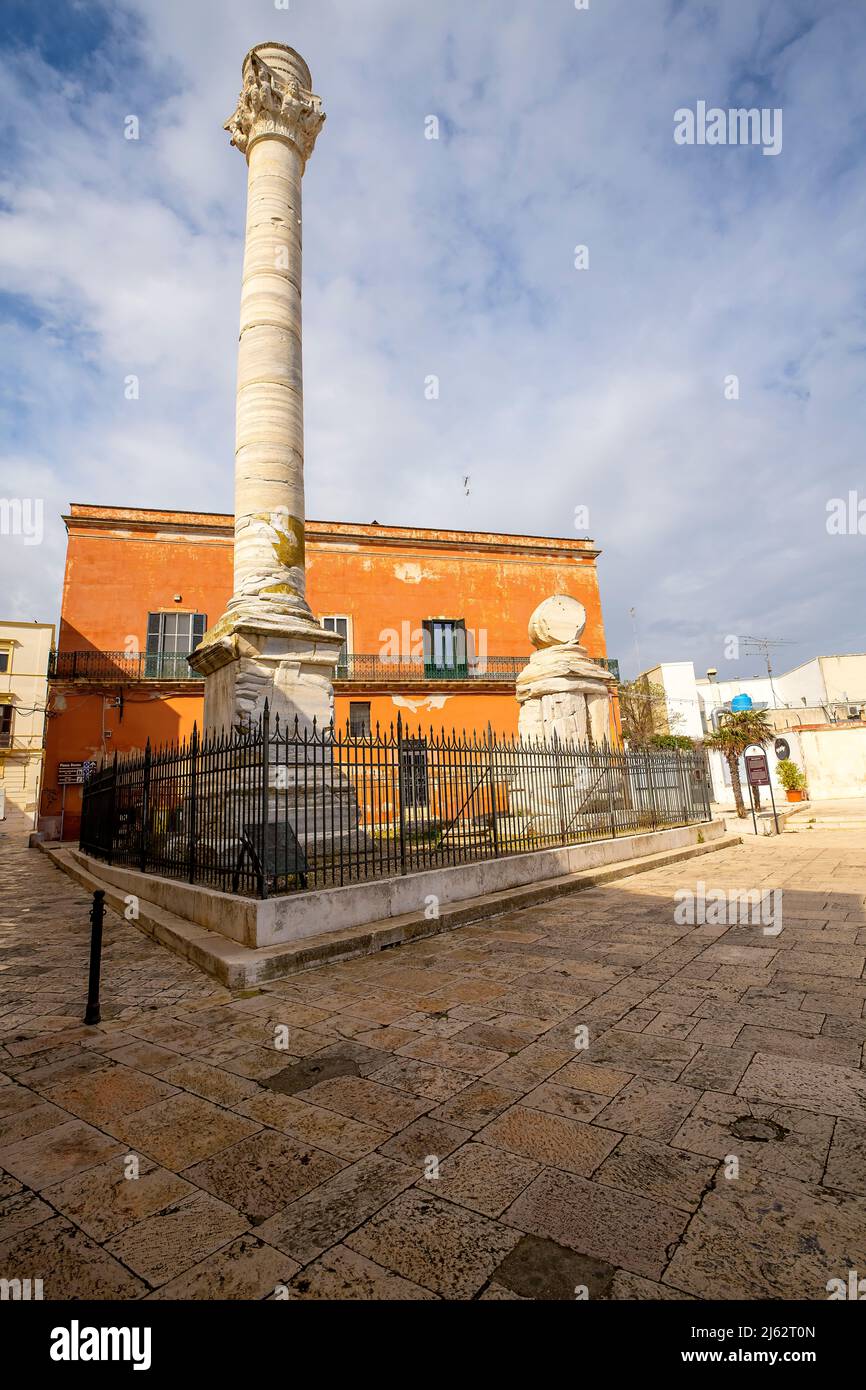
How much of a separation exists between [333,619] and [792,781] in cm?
1936

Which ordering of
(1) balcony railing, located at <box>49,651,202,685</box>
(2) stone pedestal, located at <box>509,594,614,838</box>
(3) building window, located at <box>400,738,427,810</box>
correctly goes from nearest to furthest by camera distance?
(3) building window, located at <box>400,738,427,810</box> → (2) stone pedestal, located at <box>509,594,614,838</box> → (1) balcony railing, located at <box>49,651,202,685</box>

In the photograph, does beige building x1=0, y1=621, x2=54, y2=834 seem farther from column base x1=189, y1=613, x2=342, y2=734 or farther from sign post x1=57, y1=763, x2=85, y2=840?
column base x1=189, y1=613, x2=342, y2=734

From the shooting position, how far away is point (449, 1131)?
2506 millimetres

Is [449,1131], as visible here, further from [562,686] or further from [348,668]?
[348,668]

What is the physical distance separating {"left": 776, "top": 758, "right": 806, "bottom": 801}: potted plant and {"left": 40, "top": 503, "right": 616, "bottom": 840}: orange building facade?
29.9 feet

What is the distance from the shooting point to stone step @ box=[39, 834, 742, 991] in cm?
463

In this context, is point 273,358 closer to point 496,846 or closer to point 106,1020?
point 496,846

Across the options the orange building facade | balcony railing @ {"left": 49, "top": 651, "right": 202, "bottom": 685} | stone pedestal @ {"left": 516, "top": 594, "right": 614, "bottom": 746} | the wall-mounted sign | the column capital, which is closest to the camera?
the column capital

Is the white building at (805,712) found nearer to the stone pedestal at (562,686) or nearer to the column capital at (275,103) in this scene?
the stone pedestal at (562,686)

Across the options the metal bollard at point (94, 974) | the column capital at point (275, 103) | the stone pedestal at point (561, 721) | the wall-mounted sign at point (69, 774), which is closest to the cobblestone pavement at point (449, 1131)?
the metal bollard at point (94, 974)

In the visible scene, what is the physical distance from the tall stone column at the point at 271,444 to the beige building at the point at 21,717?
24.4 m

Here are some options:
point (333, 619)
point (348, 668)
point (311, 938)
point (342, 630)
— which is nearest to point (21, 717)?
point (333, 619)

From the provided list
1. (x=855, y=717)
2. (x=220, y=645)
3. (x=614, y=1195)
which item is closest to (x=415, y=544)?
(x=220, y=645)

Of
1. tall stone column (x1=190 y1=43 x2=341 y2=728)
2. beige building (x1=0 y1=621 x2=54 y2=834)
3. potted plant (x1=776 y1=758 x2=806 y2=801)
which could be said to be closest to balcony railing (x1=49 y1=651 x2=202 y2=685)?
beige building (x1=0 y1=621 x2=54 y2=834)
